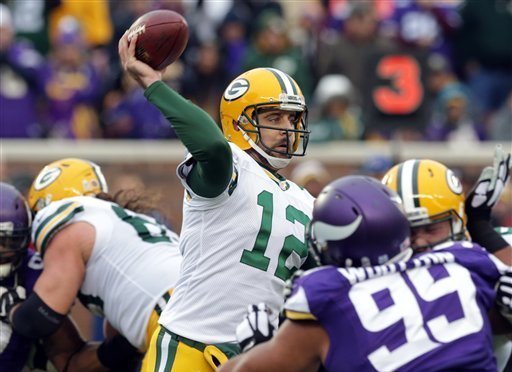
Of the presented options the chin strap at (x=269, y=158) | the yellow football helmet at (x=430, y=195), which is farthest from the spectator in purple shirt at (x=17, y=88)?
the yellow football helmet at (x=430, y=195)

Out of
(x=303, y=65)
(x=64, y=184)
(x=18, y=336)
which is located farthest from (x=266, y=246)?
(x=303, y=65)

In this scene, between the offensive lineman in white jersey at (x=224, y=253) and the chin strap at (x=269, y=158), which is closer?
the offensive lineman in white jersey at (x=224, y=253)

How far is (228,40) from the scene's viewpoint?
1218cm

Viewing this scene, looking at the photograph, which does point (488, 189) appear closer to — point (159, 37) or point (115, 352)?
point (159, 37)

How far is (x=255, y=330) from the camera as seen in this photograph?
167 inches

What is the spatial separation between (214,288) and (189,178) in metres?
0.50

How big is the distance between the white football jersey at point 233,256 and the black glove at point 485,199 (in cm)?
77

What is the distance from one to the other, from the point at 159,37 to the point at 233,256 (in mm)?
962

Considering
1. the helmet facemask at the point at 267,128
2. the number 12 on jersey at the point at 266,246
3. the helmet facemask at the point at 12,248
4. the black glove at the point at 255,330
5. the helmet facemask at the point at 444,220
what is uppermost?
the helmet facemask at the point at 267,128

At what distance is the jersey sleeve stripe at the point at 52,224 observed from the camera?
18.5 ft

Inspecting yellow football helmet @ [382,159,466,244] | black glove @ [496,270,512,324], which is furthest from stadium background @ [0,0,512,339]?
black glove @ [496,270,512,324]

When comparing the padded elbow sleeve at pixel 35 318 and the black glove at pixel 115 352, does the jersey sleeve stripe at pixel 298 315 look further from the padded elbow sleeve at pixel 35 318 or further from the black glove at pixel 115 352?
the black glove at pixel 115 352

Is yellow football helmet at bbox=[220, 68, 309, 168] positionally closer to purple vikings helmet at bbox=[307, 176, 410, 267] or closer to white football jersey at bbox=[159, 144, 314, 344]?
white football jersey at bbox=[159, 144, 314, 344]

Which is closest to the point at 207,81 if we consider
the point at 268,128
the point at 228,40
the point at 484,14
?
the point at 228,40
